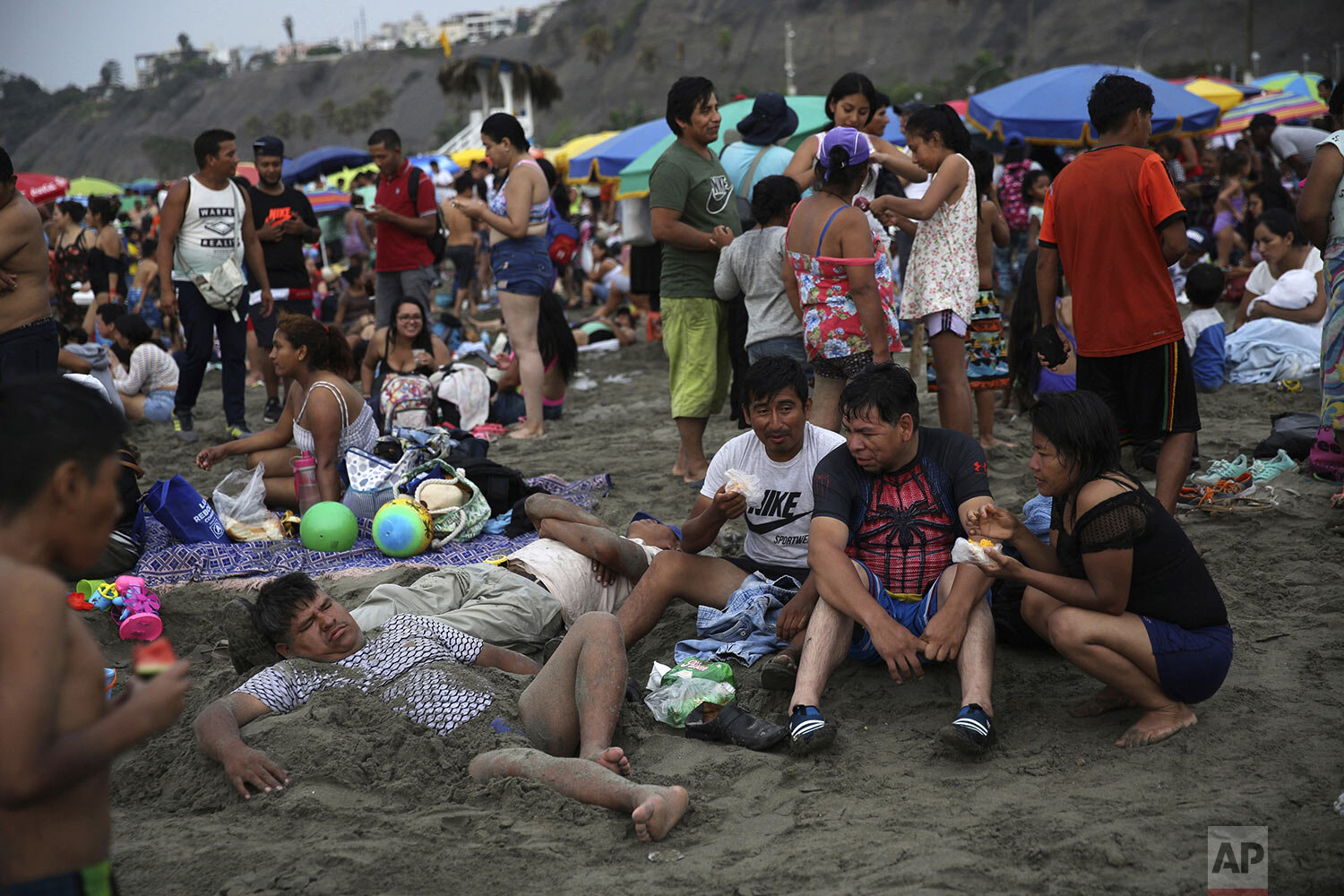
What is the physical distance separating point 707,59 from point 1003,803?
290 feet

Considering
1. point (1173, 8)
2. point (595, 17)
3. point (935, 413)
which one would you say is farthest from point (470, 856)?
point (595, 17)

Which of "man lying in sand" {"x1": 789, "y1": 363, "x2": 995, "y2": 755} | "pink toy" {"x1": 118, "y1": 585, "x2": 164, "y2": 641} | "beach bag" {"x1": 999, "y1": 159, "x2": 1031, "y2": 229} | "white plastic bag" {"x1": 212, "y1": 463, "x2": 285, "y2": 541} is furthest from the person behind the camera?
"beach bag" {"x1": 999, "y1": 159, "x2": 1031, "y2": 229}

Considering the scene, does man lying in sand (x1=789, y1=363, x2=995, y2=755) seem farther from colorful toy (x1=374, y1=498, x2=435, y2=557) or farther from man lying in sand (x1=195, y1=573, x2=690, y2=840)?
colorful toy (x1=374, y1=498, x2=435, y2=557)

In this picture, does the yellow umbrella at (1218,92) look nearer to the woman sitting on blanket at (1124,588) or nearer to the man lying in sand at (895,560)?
the man lying in sand at (895,560)

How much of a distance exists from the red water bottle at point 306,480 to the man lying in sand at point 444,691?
2.22m

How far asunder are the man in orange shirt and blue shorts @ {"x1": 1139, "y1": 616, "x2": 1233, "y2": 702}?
4.84ft

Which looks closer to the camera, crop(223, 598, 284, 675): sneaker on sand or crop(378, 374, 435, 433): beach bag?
crop(223, 598, 284, 675): sneaker on sand

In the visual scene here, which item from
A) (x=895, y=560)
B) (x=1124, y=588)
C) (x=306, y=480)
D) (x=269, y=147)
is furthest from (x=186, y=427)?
(x=1124, y=588)

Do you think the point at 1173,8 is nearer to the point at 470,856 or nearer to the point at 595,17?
the point at 595,17

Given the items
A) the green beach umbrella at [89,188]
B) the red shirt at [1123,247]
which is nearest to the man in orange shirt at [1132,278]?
the red shirt at [1123,247]

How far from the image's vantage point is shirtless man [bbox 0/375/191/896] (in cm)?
173

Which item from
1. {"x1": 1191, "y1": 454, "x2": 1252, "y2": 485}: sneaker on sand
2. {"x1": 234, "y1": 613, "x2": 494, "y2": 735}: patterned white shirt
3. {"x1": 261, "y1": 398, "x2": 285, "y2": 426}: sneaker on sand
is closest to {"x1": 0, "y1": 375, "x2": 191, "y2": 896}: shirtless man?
{"x1": 234, "y1": 613, "x2": 494, "y2": 735}: patterned white shirt

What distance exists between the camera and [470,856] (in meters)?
2.67

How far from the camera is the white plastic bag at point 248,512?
18.6ft
